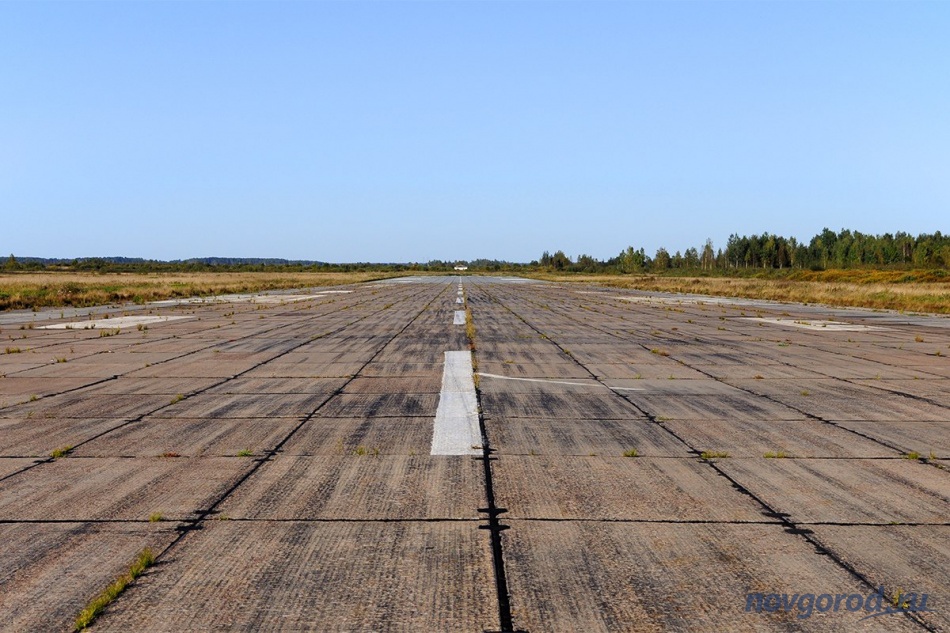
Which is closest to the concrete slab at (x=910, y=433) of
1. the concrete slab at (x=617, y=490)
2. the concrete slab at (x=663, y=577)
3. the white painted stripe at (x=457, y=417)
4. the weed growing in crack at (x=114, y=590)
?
the concrete slab at (x=617, y=490)

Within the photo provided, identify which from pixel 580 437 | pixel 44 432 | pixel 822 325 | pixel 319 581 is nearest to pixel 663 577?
pixel 319 581

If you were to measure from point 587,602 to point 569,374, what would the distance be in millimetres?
9888

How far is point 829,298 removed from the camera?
142 feet

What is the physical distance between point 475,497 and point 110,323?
2505 cm

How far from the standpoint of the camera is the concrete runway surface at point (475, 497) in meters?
4.25

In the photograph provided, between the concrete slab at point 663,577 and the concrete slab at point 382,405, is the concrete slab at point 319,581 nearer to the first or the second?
the concrete slab at point 663,577

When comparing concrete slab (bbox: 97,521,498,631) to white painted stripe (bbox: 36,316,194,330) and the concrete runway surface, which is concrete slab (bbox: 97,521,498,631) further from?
white painted stripe (bbox: 36,316,194,330)

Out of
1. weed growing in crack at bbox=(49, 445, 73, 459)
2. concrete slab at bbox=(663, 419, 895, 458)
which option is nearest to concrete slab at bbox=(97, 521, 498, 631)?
weed growing in crack at bbox=(49, 445, 73, 459)

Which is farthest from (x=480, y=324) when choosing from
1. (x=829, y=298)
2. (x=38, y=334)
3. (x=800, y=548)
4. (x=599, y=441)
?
(x=829, y=298)

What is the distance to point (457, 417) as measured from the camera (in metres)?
9.80

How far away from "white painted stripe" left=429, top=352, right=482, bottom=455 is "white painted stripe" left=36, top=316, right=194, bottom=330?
17.4 m

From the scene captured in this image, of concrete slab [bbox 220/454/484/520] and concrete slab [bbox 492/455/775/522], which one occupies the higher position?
concrete slab [bbox 220/454/484/520]

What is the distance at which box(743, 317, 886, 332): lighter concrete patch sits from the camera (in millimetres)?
25078

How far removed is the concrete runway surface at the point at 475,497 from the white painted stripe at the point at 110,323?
36.6 feet
